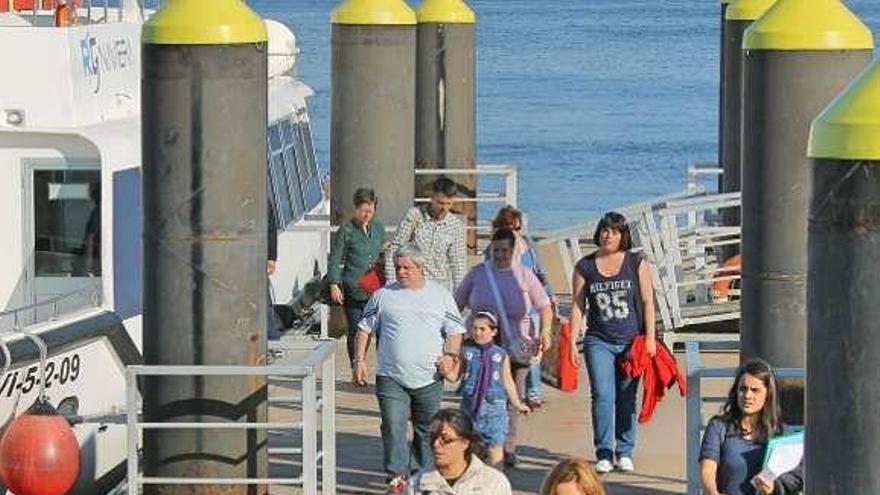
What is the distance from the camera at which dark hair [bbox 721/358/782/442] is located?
32.7ft

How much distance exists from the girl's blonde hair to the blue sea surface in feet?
113

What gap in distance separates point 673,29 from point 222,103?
305ft

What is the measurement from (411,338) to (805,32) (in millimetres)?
2352

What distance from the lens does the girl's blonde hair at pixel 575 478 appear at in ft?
26.9

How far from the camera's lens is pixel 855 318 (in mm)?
7512

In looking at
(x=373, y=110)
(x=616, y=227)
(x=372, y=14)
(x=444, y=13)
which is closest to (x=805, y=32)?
(x=616, y=227)

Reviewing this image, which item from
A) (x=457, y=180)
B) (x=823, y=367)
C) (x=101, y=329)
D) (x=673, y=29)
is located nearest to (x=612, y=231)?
(x=101, y=329)

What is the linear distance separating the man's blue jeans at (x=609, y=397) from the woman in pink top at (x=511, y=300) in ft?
0.94

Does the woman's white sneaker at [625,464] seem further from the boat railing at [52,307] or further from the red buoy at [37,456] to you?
the red buoy at [37,456]

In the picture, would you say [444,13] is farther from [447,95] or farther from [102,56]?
[102,56]

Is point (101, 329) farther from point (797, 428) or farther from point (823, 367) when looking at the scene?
point (823, 367)

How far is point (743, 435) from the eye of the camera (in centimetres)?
1013

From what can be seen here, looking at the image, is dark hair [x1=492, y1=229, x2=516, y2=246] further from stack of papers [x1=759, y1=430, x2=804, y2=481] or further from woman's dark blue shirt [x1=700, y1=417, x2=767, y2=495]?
stack of papers [x1=759, y1=430, x2=804, y2=481]

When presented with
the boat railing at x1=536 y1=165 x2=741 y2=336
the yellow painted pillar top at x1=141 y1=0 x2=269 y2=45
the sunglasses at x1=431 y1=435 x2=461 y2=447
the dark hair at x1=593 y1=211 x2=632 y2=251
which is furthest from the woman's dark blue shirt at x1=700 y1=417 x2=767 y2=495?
the boat railing at x1=536 y1=165 x2=741 y2=336
